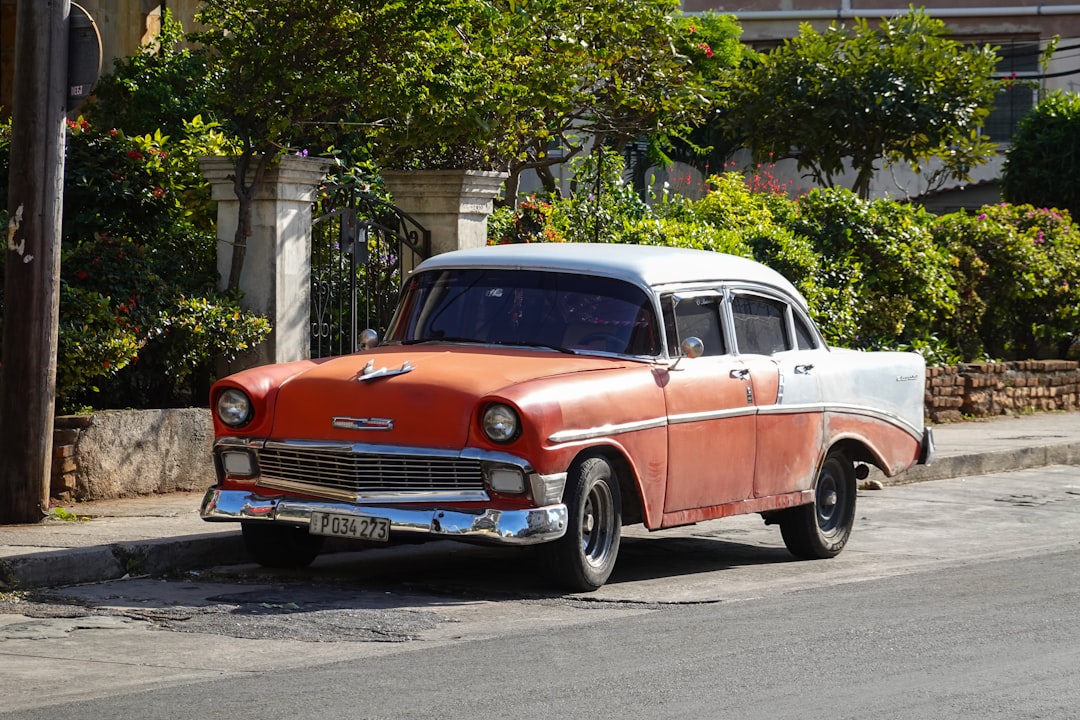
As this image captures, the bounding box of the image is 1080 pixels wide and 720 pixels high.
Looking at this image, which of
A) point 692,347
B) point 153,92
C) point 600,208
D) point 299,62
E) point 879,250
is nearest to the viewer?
point 692,347

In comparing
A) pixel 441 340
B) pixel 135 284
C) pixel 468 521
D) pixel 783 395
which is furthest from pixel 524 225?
pixel 468 521

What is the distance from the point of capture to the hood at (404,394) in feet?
26.8

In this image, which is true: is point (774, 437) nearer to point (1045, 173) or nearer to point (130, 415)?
point (130, 415)

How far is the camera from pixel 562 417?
324 inches

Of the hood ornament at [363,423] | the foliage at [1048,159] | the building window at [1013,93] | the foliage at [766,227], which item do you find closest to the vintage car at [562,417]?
the hood ornament at [363,423]

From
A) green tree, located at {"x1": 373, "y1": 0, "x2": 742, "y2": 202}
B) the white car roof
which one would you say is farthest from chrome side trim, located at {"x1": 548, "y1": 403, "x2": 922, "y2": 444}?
green tree, located at {"x1": 373, "y1": 0, "x2": 742, "y2": 202}

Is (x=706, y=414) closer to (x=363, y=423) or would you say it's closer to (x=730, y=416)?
(x=730, y=416)

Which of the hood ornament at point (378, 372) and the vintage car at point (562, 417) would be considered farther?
the hood ornament at point (378, 372)

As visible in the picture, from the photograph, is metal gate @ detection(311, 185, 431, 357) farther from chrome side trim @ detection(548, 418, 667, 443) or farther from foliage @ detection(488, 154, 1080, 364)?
chrome side trim @ detection(548, 418, 667, 443)

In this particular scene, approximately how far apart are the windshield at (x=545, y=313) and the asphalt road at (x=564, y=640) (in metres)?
1.27

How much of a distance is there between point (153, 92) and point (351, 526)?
393 inches

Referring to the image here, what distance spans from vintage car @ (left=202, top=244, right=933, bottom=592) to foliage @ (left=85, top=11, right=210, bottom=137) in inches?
301

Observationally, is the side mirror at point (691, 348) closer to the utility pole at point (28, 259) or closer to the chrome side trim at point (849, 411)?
the chrome side trim at point (849, 411)

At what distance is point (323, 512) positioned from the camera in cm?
830
